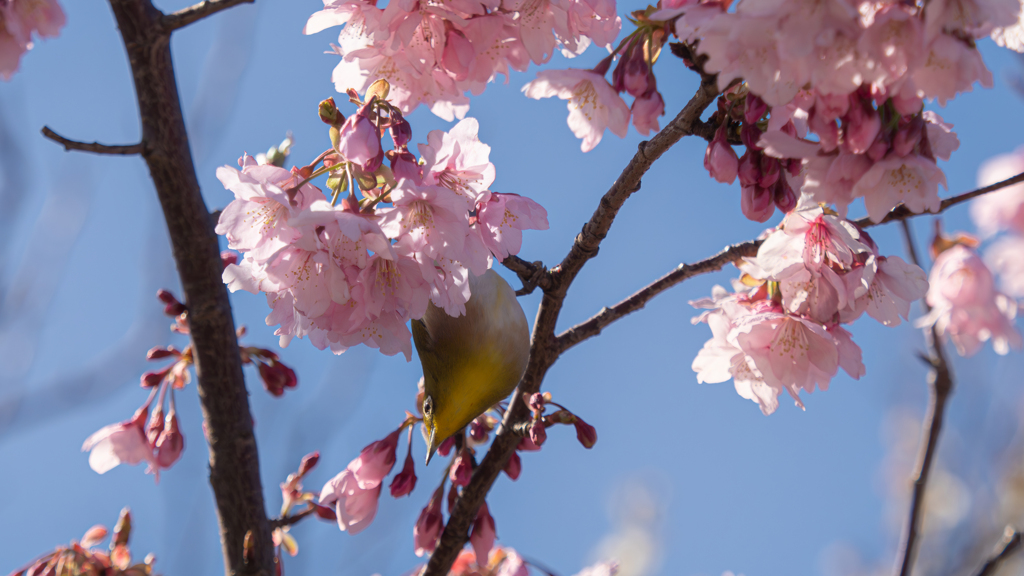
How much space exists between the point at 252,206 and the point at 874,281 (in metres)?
1.06

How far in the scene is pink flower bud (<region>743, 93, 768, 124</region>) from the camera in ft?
3.35

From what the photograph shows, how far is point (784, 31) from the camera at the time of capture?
80 cm

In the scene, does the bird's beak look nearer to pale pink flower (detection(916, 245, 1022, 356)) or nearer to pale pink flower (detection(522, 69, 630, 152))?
pale pink flower (detection(522, 69, 630, 152))

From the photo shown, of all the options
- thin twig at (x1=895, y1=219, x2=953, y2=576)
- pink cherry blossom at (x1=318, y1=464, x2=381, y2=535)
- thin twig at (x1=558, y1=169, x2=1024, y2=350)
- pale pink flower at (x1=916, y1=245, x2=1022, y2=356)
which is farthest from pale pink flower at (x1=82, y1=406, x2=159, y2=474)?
pale pink flower at (x1=916, y1=245, x2=1022, y2=356)

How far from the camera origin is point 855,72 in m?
0.82

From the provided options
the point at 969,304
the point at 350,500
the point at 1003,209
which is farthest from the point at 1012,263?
the point at 350,500

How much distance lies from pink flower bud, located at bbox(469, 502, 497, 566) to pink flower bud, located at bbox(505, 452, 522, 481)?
0.34 feet

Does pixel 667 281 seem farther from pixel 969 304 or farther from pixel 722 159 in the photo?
pixel 969 304

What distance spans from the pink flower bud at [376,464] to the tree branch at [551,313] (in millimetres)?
185

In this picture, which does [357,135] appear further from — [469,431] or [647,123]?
[469,431]

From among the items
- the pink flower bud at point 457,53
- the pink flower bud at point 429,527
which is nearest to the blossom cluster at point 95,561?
the pink flower bud at point 429,527

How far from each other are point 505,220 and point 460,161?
126mm

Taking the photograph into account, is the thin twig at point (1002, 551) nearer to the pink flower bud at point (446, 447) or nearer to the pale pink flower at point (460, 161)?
the pink flower bud at point (446, 447)

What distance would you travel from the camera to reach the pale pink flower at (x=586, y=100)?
121 centimetres
